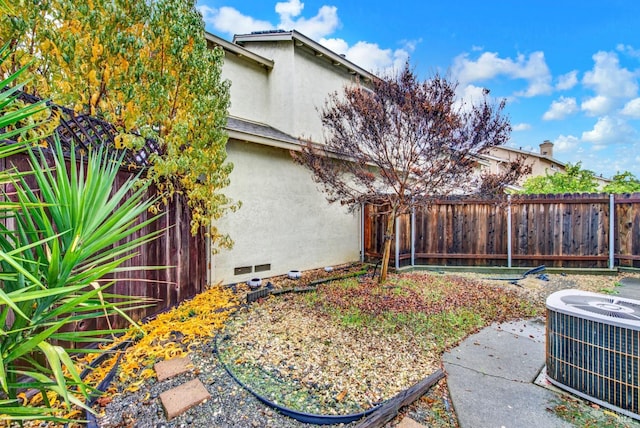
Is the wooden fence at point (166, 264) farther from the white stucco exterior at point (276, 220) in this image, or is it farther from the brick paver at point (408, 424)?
the brick paver at point (408, 424)

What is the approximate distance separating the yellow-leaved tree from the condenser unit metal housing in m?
4.08

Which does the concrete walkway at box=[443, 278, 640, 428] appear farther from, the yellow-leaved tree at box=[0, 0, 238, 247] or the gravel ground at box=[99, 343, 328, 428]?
the yellow-leaved tree at box=[0, 0, 238, 247]

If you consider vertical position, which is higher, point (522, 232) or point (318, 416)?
point (522, 232)

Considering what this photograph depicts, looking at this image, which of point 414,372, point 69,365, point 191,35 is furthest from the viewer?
point 191,35

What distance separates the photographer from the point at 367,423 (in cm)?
226

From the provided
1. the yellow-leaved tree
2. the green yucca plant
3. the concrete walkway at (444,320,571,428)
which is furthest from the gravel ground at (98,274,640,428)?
the yellow-leaved tree

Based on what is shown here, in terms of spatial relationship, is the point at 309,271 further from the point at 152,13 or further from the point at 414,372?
the point at 152,13

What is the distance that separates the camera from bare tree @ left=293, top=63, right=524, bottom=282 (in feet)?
17.0

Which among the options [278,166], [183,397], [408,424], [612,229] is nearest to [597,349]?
[408,424]

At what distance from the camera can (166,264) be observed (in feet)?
14.6

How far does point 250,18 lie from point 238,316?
1073cm

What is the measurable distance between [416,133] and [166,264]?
186 inches

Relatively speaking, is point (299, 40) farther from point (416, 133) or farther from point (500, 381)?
point (500, 381)

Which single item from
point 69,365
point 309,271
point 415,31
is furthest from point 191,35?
point 415,31
